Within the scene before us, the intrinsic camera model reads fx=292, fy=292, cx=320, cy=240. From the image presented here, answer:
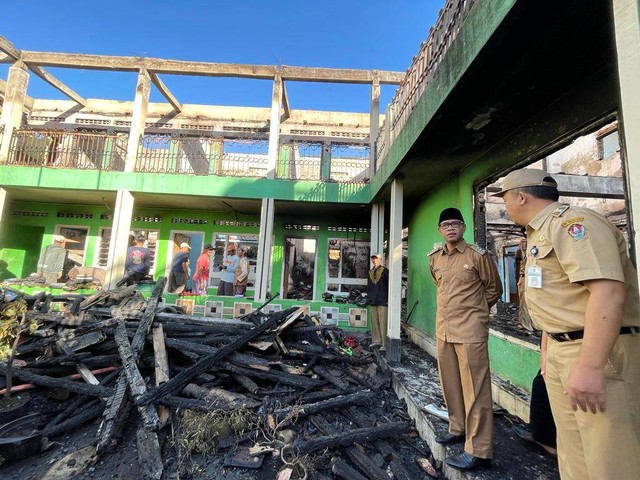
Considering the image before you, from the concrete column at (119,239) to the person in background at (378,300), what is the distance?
606cm

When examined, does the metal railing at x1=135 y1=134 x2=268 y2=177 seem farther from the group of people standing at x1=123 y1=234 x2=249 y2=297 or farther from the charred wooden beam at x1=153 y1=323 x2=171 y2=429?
the charred wooden beam at x1=153 y1=323 x2=171 y2=429

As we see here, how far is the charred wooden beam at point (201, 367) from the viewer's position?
313cm

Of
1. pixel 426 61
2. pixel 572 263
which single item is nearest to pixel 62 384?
pixel 572 263

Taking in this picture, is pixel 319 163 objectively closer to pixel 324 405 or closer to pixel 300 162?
pixel 300 162

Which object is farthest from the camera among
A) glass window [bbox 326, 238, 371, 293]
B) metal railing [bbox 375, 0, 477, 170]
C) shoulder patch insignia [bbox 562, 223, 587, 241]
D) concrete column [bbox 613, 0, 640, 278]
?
glass window [bbox 326, 238, 371, 293]

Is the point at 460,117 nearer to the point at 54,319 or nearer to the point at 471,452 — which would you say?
the point at 471,452

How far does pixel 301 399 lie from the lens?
3338mm

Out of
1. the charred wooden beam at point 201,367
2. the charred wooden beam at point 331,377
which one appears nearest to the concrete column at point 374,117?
the charred wooden beam at point 201,367

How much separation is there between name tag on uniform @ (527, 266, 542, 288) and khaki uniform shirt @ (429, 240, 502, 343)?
861 mm

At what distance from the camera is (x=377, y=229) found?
6883mm

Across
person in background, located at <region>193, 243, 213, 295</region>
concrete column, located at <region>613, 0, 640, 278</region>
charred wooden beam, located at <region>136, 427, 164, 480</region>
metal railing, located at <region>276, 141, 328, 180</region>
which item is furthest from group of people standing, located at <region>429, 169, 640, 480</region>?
person in background, located at <region>193, 243, 213, 295</region>

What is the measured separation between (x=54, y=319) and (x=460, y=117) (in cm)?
640

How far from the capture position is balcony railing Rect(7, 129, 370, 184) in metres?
7.57

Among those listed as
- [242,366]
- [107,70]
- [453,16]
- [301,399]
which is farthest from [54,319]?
[107,70]
